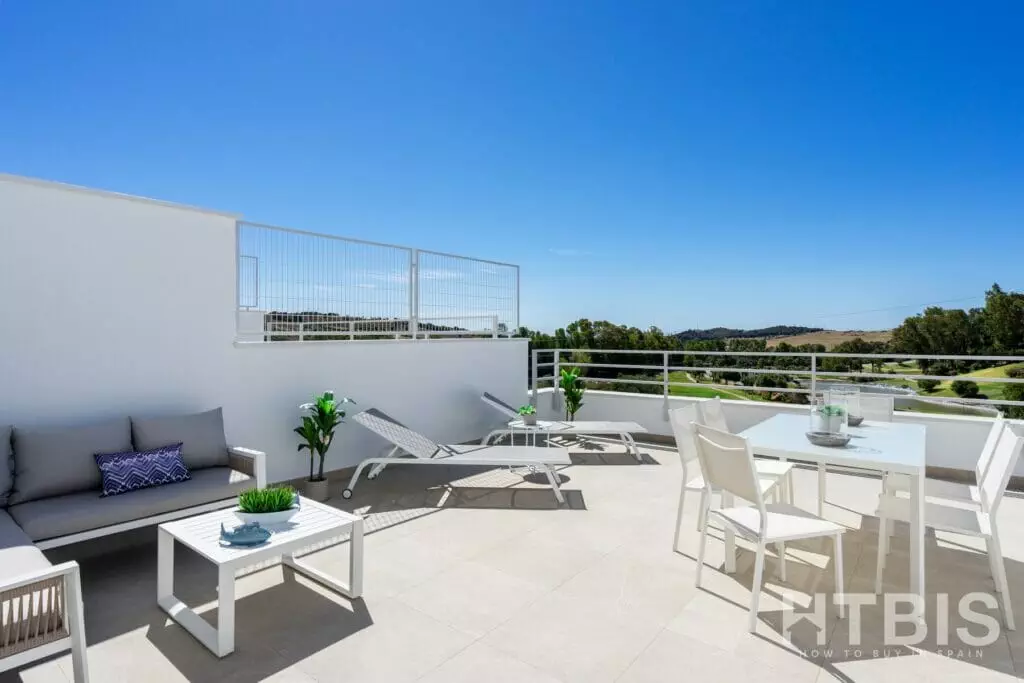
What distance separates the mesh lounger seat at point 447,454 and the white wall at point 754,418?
2737mm

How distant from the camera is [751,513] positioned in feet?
9.32

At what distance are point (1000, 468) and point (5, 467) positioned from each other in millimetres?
5379

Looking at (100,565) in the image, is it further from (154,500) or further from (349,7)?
(349,7)

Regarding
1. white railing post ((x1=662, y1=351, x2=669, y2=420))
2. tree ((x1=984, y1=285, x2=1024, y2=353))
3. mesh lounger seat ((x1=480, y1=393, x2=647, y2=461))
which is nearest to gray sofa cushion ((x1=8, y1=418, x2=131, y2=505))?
mesh lounger seat ((x1=480, y1=393, x2=647, y2=461))

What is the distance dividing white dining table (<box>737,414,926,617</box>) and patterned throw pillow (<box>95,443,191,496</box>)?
352 centimetres

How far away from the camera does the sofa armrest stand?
12.1ft

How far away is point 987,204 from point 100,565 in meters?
16.0

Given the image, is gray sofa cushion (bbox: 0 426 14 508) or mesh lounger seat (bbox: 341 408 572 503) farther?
mesh lounger seat (bbox: 341 408 572 503)

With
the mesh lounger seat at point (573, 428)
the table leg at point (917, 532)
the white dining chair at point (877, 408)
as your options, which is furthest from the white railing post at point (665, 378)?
the table leg at point (917, 532)

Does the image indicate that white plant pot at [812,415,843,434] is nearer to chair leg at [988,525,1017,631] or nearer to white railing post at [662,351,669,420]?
chair leg at [988,525,1017,631]

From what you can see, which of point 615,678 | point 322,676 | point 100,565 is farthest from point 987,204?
point 100,565

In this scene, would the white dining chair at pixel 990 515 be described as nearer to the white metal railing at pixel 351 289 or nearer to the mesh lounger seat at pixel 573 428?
the mesh lounger seat at pixel 573 428

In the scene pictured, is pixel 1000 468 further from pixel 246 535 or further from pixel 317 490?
pixel 317 490

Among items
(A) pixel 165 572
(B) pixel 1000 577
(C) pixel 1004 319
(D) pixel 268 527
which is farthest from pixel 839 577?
(C) pixel 1004 319
